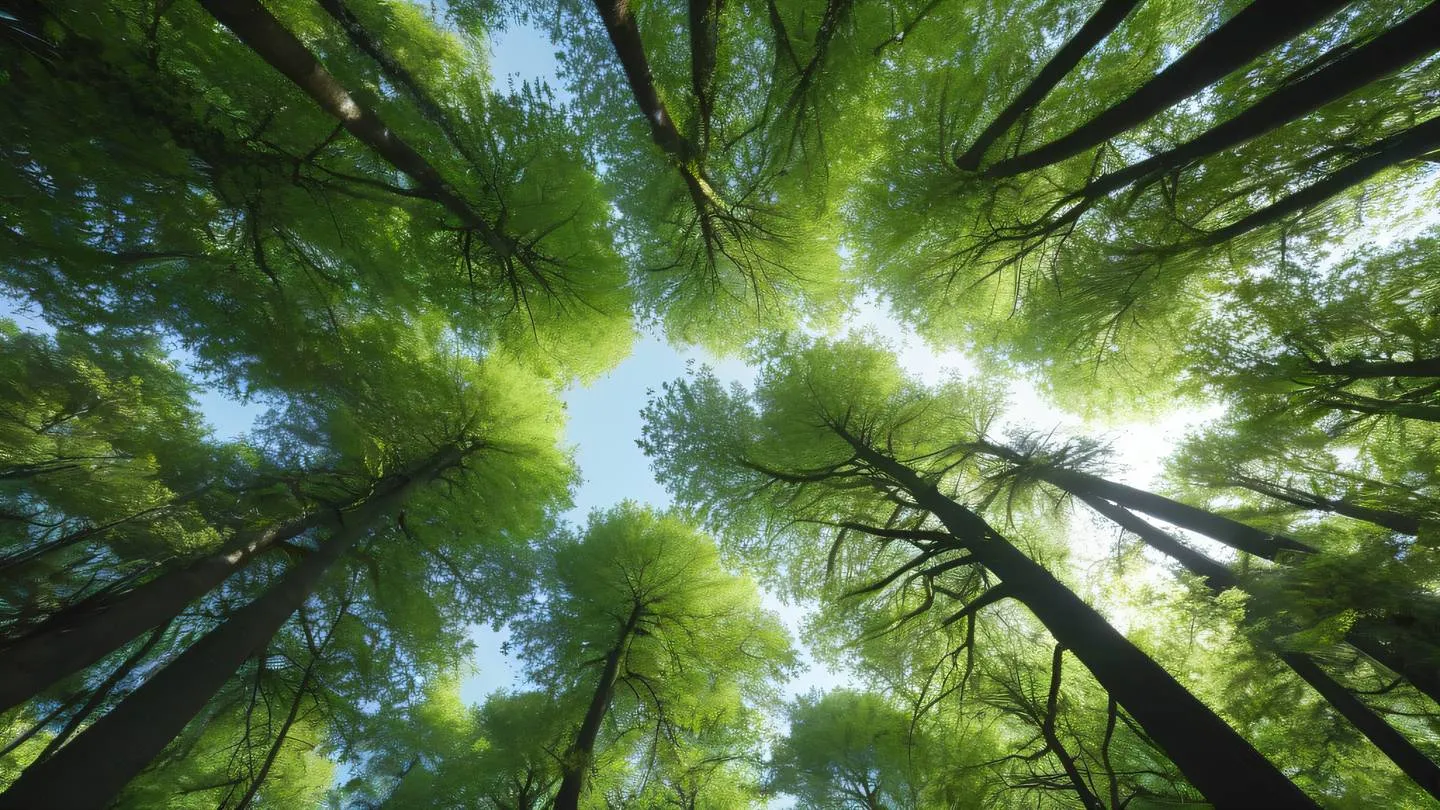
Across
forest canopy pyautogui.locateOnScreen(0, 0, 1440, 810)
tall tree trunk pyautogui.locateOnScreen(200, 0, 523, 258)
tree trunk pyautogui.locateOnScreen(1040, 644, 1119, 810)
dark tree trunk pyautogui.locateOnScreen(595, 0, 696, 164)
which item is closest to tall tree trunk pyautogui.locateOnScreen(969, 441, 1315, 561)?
forest canopy pyautogui.locateOnScreen(0, 0, 1440, 810)

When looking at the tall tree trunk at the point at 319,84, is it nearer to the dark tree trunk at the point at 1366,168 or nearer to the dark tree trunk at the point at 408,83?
the dark tree trunk at the point at 408,83

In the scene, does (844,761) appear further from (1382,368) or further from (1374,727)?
(1382,368)

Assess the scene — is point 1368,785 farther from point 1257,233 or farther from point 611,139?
point 611,139

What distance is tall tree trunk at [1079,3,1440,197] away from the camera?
2.66 metres

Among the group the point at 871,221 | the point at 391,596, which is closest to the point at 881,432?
the point at 871,221

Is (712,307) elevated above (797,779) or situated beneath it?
elevated above

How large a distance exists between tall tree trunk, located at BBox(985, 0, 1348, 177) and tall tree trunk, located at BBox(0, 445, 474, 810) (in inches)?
295

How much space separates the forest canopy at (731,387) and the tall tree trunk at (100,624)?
1.3 inches

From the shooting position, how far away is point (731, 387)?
23.3ft

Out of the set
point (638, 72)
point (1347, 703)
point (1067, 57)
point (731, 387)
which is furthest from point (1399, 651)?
point (638, 72)

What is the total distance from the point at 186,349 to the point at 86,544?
119 inches

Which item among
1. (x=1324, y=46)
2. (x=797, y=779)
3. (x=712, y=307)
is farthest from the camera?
(x=797, y=779)

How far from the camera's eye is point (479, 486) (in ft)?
27.1

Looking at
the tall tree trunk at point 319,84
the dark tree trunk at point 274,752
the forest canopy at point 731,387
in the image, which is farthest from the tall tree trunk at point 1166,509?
the dark tree trunk at point 274,752
